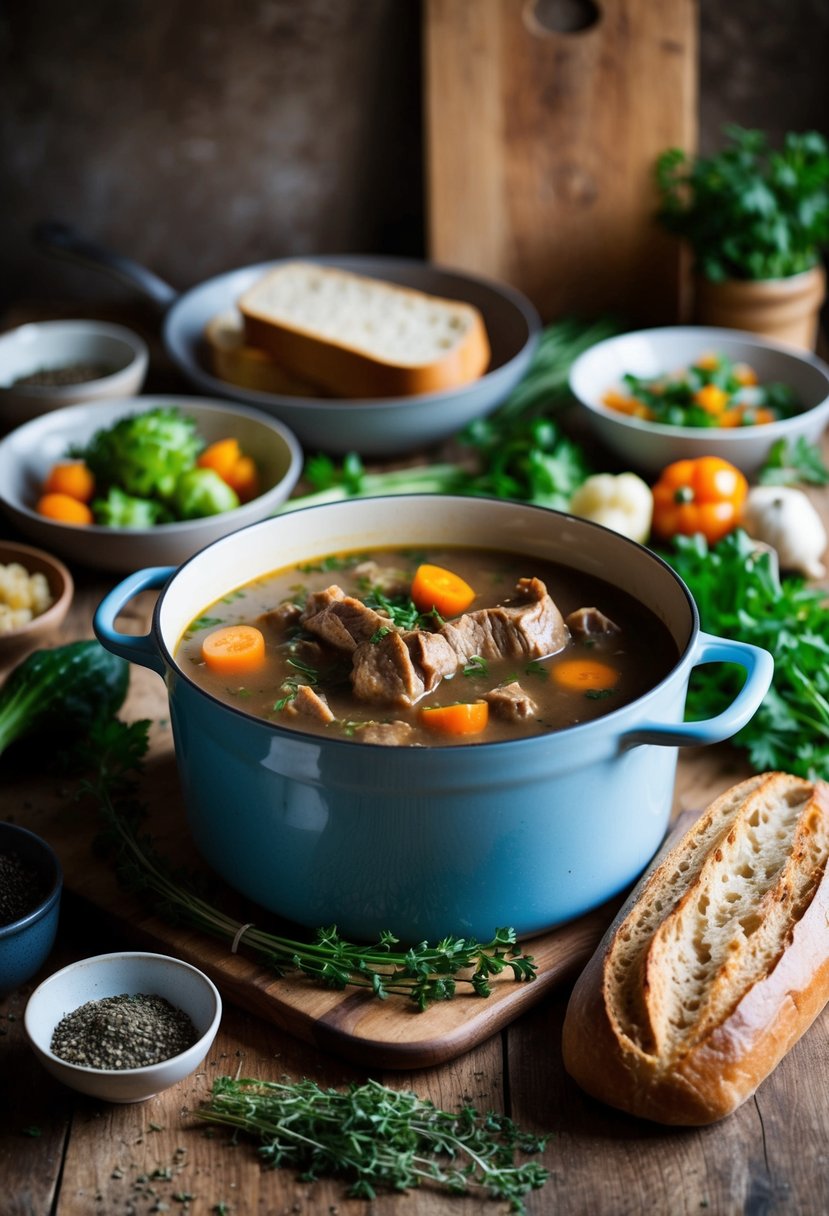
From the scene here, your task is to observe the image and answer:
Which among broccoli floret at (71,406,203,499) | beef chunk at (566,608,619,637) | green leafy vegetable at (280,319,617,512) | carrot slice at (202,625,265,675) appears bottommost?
green leafy vegetable at (280,319,617,512)

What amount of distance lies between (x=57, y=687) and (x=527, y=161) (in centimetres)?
279

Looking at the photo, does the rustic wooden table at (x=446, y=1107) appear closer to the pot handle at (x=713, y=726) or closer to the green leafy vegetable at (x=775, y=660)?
the pot handle at (x=713, y=726)

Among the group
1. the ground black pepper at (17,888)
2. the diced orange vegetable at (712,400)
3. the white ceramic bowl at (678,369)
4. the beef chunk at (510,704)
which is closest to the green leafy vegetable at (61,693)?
the ground black pepper at (17,888)

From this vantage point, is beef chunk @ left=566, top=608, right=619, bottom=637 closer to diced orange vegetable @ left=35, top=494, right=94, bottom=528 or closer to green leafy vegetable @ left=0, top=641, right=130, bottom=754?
green leafy vegetable @ left=0, top=641, right=130, bottom=754

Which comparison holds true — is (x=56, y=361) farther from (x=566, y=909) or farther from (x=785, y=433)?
(x=566, y=909)

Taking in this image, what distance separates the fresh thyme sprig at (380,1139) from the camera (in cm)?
187

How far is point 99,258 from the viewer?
4.36 meters

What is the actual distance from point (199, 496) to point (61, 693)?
2.95 feet

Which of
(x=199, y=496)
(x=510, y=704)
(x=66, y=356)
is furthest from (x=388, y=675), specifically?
(x=66, y=356)

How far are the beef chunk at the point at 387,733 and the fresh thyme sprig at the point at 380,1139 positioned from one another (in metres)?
0.52

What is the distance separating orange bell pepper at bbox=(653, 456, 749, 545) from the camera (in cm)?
350

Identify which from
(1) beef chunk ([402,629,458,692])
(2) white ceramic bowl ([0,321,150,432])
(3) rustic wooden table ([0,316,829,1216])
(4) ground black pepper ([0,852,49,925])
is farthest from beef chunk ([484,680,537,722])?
(2) white ceramic bowl ([0,321,150,432])

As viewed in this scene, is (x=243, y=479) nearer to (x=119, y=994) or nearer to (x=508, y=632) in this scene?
(x=508, y=632)

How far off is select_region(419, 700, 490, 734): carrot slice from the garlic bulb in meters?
1.49
